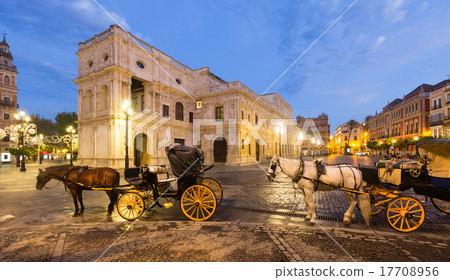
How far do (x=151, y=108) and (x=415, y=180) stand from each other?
22.6 metres

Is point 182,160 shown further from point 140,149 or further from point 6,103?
point 6,103

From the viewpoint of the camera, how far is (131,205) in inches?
195

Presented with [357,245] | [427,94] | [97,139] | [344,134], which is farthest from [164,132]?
[344,134]

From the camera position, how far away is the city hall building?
19297 millimetres

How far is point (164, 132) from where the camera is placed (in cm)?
2364

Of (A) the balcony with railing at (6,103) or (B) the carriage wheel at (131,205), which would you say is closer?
(B) the carriage wheel at (131,205)

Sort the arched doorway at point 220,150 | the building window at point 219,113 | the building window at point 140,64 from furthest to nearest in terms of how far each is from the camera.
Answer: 1. the building window at point 219,113
2. the arched doorway at point 220,150
3. the building window at point 140,64

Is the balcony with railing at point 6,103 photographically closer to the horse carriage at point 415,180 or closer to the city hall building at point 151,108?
the city hall building at point 151,108

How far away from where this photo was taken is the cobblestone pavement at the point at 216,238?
3168 millimetres

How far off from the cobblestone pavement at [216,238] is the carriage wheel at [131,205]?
0.21 m

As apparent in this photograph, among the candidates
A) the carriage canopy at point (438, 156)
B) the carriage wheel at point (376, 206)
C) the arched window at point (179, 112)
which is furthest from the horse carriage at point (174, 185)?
the arched window at point (179, 112)

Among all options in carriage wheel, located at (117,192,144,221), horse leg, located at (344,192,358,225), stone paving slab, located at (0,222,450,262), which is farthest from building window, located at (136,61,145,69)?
horse leg, located at (344,192,358,225)
